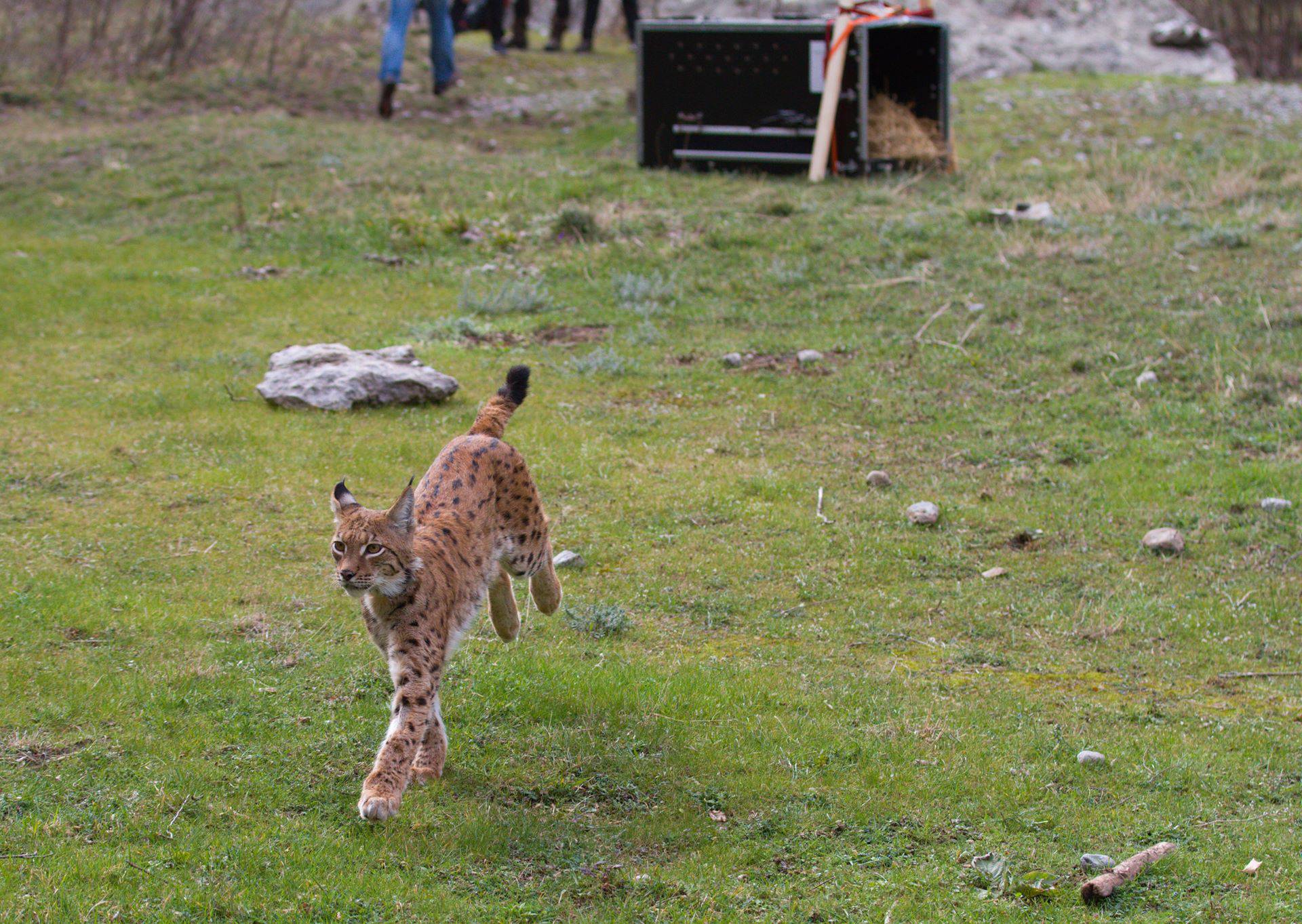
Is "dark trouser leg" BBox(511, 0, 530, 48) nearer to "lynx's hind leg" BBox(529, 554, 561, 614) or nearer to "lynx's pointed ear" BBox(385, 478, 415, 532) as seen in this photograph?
"lynx's hind leg" BBox(529, 554, 561, 614)

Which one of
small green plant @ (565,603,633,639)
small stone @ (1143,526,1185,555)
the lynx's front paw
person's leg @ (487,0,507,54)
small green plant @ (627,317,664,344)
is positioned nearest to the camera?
the lynx's front paw

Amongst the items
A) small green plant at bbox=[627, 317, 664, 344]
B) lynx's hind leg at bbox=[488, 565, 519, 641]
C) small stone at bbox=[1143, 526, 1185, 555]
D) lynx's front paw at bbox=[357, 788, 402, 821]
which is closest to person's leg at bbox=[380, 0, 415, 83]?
small green plant at bbox=[627, 317, 664, 344]

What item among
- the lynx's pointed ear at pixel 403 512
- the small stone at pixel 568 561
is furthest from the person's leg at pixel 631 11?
the lynx's pointed ear at pixel 403 512

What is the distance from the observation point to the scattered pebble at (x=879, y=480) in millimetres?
10461

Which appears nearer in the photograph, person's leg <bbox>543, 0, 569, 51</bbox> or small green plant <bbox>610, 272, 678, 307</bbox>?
small green plant <bbox>610, 272, 678, 307</bbox>

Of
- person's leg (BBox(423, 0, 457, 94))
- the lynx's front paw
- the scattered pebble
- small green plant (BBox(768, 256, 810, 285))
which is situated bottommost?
the scattered pebble

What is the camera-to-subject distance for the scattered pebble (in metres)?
10.5

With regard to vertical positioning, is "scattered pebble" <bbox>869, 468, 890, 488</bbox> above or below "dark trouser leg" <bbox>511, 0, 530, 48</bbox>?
below

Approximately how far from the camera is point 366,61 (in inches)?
972

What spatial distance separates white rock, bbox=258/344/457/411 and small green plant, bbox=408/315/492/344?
1.46 meters

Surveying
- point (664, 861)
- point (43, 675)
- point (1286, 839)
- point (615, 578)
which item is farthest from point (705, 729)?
point (43, 675)

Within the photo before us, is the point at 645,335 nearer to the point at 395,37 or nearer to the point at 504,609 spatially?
the point at 504,609

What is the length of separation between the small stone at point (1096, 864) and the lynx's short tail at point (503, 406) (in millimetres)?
3625

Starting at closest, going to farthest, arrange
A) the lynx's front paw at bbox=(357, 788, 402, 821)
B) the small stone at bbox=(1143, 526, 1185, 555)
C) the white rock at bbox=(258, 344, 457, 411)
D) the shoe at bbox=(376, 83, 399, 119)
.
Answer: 1. the lynx's front paw at bbox=(357, 788, 402, 821)
2. the small stone at bbox=(1143, 526, 1185, 555)
3. the white rock at bbox=(258, 344, 457, 411)
4. the shoe at bbox=(376, 83, 399, 119)
